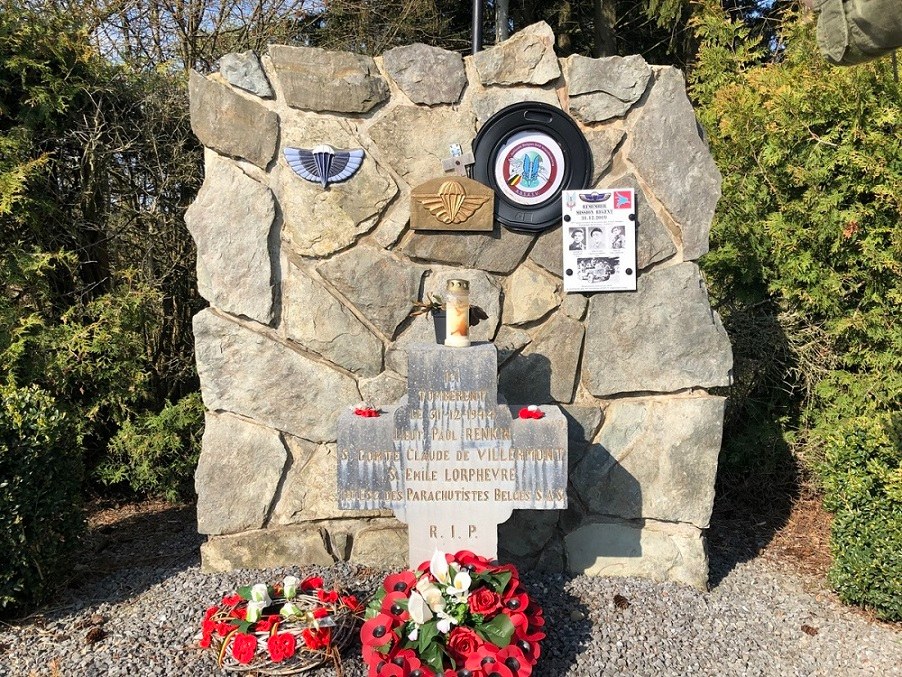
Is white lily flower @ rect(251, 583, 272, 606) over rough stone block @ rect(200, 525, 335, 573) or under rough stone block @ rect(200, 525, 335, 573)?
over

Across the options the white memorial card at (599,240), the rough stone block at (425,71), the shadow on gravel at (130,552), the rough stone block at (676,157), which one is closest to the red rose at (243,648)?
the shadow on gravel at (130,552)

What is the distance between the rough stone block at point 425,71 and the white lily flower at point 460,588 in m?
1.90

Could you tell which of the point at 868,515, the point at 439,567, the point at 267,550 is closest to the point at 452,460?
the point at 439,567

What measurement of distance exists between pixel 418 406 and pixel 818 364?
8.81ft

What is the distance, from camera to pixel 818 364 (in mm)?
3869

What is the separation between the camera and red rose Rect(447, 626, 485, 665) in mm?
2152

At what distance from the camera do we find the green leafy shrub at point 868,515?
2666 mm

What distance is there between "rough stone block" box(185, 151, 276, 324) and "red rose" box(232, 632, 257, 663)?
1288 millimetres

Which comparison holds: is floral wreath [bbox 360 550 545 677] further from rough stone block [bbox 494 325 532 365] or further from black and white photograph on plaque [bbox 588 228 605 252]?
black and white photograph on plaque [bbox 588 228 605 252]

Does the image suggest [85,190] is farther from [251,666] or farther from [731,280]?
[731,280]

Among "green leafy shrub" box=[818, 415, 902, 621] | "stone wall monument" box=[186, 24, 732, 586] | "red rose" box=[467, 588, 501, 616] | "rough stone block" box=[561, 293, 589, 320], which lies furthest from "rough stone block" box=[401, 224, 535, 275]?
"green leafy shrub" box=[818, 415, 902, 621]

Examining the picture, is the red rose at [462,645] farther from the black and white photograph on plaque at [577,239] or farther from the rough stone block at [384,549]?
the black and white photograph on plaque at [577,239]

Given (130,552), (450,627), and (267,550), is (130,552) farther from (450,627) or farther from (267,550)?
(450,627)

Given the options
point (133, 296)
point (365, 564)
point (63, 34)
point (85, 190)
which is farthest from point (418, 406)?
point (63, 34)
